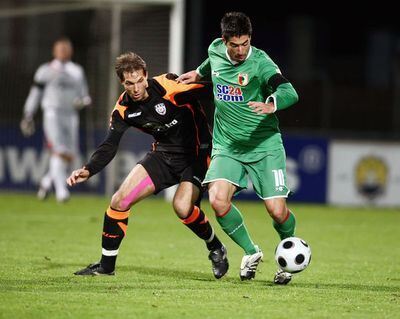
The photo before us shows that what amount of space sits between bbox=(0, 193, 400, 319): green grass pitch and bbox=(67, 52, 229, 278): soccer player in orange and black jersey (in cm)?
37

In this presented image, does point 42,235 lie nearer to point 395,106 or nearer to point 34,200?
point 34,200

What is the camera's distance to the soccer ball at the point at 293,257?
7801mm

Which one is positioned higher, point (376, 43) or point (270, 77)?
point (270, 77)

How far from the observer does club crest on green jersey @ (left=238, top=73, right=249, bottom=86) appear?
8.09 meters

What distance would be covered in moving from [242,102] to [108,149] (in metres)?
1.20

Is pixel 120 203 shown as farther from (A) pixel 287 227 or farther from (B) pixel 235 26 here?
(B) pixel 235 26

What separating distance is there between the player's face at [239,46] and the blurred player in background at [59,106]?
8.88 m

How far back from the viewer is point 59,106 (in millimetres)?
17234

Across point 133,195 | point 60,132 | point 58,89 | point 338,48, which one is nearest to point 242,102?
point 133,195

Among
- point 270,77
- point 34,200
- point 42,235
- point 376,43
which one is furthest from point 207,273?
point 376,43

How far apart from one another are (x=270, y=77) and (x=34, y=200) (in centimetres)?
1023

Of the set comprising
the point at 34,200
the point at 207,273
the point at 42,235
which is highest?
the point at 207,273

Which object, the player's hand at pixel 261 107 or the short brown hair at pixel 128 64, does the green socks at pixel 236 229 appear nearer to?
the player's hand at pixel 261 107

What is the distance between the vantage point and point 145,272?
8.88m
